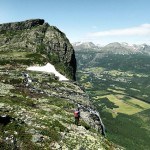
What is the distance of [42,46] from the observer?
349ft

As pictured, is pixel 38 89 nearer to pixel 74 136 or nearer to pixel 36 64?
pixel 74 136

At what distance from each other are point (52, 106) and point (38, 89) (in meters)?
9.61

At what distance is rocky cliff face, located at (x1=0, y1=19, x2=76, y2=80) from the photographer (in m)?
95.4

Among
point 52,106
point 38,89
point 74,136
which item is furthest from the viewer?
point 38,89

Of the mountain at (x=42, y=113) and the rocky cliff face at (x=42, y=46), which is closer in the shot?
the mountain at (x=42, y=113)

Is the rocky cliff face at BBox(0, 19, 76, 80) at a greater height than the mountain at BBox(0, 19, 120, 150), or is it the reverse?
the rocky cliff face at BBox(0, 19, 76, 80)

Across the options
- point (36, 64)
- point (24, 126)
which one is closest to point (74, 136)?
point (24, 126)

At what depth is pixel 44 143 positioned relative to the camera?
102ft

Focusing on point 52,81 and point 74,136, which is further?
point 52,81

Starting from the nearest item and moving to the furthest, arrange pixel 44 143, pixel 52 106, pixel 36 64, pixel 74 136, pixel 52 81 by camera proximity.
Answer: pixel 44 143, pixel 74 136, pixel 52 106, pixel 52 81, pixel 36 64

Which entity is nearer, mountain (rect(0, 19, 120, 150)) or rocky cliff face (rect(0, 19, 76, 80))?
mountain (rect(0, 19, 120, 150))

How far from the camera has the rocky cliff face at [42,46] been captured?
95450 mm

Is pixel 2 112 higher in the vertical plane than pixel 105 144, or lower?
higher

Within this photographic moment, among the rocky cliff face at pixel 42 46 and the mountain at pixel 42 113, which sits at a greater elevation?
the rocky cliff face at pixel 42 46
